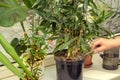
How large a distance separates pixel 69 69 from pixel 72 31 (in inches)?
7.4

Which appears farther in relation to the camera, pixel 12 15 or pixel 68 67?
pixel 68 67

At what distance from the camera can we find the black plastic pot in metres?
1.08

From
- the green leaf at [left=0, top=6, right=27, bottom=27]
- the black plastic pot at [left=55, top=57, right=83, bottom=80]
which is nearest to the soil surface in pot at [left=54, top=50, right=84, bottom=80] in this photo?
the black plastic pot at [left=55, top=57, right=83, bottom=80]

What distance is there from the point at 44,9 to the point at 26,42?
0.59 ft

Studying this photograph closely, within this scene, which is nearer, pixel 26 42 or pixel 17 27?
pixel 26 42

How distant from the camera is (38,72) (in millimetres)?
1080

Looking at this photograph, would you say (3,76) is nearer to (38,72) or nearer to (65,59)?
(38,72)

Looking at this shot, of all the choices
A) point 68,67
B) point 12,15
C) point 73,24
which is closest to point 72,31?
point 73,24

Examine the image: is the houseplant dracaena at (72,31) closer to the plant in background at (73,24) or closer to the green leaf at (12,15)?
the plant in background at (73,24)

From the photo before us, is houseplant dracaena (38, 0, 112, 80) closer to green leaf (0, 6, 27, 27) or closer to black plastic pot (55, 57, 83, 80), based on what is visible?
black plastic pot (55, 57, 83, 80)

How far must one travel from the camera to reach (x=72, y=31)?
107cm

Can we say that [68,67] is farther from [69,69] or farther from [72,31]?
[72,31]

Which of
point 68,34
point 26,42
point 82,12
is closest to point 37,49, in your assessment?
point 26,42

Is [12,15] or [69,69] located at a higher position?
[12,15]
